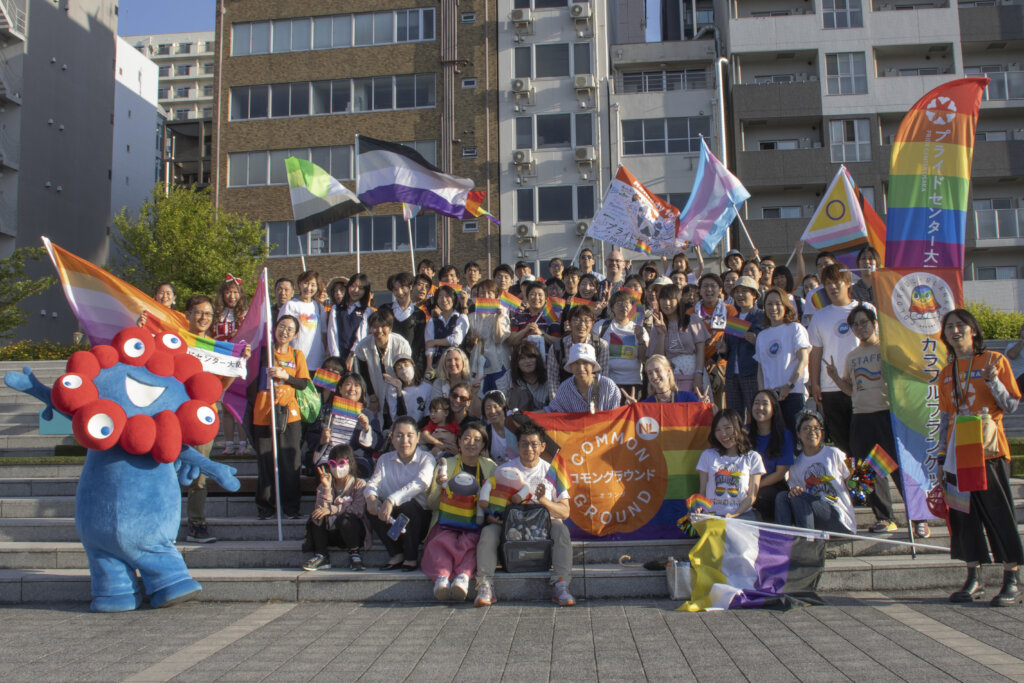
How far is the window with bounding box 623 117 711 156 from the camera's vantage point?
32312 mm

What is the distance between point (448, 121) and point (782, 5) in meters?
14.8

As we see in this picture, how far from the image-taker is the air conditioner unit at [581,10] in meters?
32.6

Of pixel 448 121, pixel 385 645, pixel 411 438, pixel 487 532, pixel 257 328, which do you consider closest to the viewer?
pixel 385 645

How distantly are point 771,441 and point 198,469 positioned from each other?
512 centimetres

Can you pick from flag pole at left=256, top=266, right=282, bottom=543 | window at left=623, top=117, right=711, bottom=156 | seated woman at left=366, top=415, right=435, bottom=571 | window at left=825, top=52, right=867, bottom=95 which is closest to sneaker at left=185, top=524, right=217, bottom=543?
flag pole at left=256, top=266, right=282, bottom=543

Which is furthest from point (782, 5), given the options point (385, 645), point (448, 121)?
point (385, 645)

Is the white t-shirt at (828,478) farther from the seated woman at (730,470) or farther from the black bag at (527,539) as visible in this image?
the black bag at (527,539)

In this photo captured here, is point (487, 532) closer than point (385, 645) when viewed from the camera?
No

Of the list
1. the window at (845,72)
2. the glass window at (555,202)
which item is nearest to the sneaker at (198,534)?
the glass window at (555,202)

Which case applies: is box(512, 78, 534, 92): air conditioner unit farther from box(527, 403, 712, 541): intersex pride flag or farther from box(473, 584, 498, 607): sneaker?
box(473, 584, 498, 607): sneaker

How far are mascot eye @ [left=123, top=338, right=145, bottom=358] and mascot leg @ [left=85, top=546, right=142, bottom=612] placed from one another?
1.54m

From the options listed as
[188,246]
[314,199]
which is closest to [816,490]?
[314,199]

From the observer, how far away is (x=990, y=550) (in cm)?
644

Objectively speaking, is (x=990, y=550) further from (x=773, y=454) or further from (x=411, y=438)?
(x=411, y=438)
